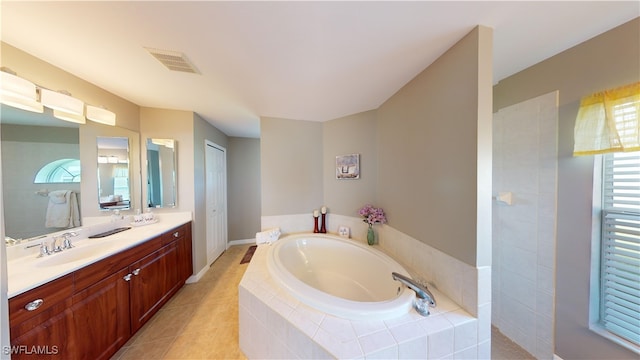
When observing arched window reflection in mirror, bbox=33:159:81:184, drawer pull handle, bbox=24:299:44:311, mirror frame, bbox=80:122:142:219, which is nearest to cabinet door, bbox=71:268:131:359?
drawer pull handle, bbox=24:299:44:311

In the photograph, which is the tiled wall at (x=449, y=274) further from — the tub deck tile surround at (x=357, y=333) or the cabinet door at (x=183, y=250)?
the cabinet door at (x=183, y=250)

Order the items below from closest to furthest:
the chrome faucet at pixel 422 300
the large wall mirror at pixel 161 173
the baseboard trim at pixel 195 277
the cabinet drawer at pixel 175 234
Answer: the chrome faucet at pixel 422 300
the cabinet drawer at pixel 175 234
the large wall mirror at pixel 161 173
the baseboard trim at pixel 195 277

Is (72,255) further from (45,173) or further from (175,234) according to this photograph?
(175,234)

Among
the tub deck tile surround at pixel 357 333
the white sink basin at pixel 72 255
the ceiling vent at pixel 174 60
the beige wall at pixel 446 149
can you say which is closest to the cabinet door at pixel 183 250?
the white sink basin at pixel 72 255

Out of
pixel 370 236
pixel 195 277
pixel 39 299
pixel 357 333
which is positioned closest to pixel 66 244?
pixel 39 299

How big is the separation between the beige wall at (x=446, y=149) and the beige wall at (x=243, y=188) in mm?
3008

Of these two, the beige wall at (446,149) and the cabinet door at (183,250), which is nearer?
the beige wall at (446,149)

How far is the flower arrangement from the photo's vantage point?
2.21 m

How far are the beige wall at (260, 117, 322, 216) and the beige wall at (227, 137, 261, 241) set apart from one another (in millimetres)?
1433

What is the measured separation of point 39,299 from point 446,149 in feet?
8.50

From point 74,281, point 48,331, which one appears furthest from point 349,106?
point 48,331

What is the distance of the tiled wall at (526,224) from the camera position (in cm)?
138

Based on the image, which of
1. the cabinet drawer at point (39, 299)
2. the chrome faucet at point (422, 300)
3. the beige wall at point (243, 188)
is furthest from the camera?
the beige wall at point (243, 188)

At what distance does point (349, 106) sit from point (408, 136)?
0.90 metres
